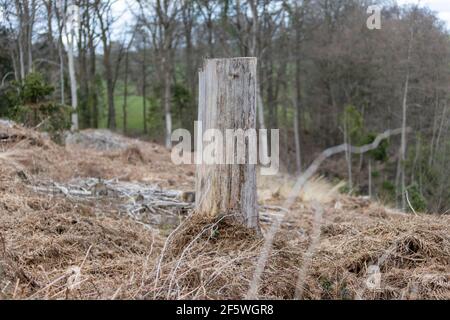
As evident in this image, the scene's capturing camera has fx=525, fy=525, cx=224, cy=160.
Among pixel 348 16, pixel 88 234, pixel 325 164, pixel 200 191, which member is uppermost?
pixel 348 16

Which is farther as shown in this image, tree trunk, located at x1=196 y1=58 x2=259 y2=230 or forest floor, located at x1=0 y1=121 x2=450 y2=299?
tree trunk, located at x1=196 y1=58 x2=259 y2=230

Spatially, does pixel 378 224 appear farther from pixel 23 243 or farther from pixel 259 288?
pixel 23 243

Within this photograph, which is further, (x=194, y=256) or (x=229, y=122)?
(x=229, y=122)

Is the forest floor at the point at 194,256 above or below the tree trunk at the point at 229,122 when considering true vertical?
below

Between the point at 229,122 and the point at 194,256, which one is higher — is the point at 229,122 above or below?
above

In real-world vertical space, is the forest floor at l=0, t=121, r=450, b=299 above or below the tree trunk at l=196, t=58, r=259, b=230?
below

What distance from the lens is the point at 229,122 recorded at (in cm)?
332

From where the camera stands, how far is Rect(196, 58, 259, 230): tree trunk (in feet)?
10.9

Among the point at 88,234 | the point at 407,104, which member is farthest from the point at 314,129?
the point at 88,234

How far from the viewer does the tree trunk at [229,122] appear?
3.33 m

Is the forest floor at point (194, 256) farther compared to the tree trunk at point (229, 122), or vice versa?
the tree trunk at point (229, 122)

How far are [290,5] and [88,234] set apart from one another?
20.4 m

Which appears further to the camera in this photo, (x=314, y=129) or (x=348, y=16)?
(x=314, y=129)

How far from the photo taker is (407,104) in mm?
12531
